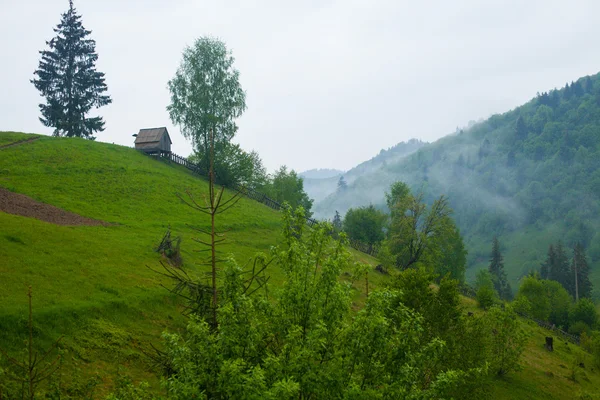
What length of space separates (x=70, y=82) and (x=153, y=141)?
1858cm

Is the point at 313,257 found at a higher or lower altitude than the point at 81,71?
lower

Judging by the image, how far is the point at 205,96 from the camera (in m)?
61.4

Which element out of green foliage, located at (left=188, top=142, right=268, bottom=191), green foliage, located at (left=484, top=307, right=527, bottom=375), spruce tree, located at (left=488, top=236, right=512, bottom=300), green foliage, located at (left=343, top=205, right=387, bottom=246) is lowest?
spruce tree, located at (left=488, top=236, right=512, bottom=300)

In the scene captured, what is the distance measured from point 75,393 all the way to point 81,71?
65857mm

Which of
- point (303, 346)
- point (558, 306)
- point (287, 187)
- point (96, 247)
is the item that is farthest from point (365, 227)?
point (303, 346)

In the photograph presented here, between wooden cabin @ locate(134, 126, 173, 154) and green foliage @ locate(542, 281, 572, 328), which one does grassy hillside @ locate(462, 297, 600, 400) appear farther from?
wooden cabin @ locate(134, 126, 173, 154)

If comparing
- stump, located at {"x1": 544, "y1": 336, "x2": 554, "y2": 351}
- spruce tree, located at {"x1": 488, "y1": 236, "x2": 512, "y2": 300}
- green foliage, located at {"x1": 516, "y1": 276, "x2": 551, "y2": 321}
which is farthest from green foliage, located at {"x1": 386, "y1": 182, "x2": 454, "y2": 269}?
spruce tree, located at {"x1": 488, "y1": 236, "x2": 512, "y2": 300}

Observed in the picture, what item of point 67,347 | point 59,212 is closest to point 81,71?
point 59,212

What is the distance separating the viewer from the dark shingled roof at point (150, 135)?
61.5 meters

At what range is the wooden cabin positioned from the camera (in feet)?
201

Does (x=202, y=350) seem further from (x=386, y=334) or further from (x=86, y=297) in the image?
(x=86, y=297)

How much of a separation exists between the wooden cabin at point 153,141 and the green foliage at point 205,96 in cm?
252

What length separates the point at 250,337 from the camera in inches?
420

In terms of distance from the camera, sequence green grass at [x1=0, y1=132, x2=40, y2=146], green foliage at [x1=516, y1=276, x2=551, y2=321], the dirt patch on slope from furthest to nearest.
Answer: green foliage at [x1=516, y1=276, x2=551, y2=321], green grass at [x1=0, y1=132, x2=40, y2=146], the dirt patch on slope
